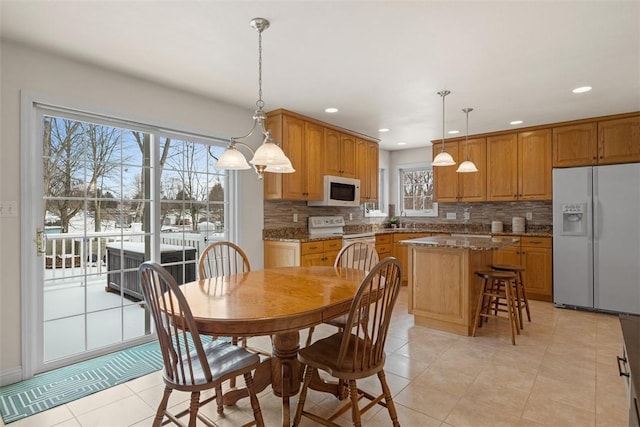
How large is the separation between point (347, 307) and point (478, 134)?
437 centimetres

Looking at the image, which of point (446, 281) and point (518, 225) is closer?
point (446, 281)

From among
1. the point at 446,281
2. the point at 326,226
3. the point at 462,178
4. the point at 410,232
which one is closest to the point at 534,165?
the point at 462,178

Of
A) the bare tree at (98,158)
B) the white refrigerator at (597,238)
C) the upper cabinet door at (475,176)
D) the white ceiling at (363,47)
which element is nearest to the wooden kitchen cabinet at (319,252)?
the white ceiling at (363,47)

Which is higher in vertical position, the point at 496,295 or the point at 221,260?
the point at 221,260

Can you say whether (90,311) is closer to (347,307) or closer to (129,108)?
(129,108)

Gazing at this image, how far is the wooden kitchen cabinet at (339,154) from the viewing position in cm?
458

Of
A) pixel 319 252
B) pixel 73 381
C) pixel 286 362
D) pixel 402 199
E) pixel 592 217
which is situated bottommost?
pixel 73 381

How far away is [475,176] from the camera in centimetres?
519

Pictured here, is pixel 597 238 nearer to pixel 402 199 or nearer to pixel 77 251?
pixel 402 199

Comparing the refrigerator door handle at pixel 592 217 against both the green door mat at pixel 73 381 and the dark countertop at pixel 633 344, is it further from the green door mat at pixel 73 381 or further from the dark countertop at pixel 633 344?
the green door mat at pixel 73 381

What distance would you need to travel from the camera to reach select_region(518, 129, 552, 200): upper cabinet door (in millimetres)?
4566

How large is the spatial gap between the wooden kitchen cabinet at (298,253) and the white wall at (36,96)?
149 centimetres

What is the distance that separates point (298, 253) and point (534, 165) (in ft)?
11.4

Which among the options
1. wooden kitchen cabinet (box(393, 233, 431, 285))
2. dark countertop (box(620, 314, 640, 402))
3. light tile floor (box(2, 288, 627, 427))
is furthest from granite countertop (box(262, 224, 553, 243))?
dark countertop (box(620, 314, 640, 402))
